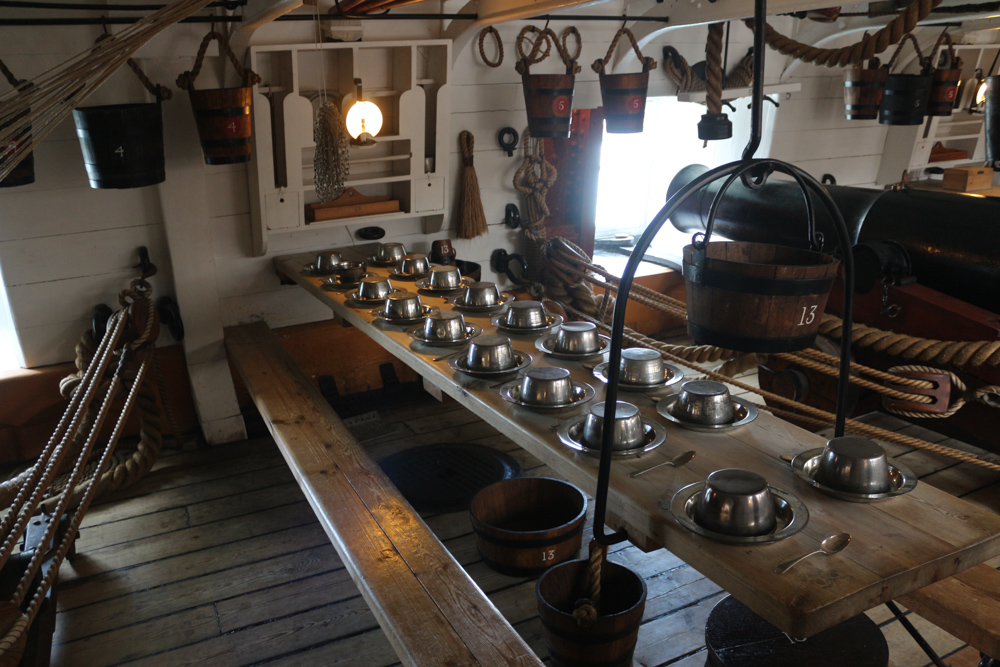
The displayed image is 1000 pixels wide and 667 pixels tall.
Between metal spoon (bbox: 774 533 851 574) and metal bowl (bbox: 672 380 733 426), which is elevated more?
metal bowl (bbox: 672 380 733 426)

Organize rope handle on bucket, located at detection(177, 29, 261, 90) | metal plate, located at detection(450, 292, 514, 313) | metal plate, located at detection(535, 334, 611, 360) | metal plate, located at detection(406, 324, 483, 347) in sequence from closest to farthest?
metal plate, located at detection(535, 334, 611, 360) → metal plate, located at detection(406, 324, 483, 347) → metal plate, located at detection(450, 292, 514, 313) → rope handle on bucket, located at detection(177, 29, 261, 90)

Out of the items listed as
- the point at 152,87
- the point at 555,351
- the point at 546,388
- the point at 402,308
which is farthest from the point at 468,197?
the point at 546,388

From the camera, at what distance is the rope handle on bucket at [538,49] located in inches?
152

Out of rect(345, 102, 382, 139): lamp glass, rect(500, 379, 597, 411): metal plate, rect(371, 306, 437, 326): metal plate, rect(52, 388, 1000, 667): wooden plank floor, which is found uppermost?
rect(345, 102, 382, 139): lamp glass

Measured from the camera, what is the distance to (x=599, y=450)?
176 centimetres

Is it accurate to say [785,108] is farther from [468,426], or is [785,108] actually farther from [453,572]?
[453,572]

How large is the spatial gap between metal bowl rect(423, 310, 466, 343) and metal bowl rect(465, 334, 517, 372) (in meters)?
0.22

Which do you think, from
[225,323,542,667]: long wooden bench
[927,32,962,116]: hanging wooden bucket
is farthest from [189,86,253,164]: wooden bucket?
[927,32,962,116]: hanging wooden bucket

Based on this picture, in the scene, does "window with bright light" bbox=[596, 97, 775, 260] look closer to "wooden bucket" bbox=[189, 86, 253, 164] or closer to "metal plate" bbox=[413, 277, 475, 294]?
"metal plate" bbox=[413, 277, 475, 294]

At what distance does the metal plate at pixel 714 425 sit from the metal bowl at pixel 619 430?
0.51ft

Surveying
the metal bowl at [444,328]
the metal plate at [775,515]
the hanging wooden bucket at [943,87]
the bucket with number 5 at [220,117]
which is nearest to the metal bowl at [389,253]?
the bucket with number 5 at [220,117]

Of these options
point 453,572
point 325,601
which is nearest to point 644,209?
point 325,601

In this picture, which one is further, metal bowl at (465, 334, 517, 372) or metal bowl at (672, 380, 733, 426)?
metal bowl at (465, 334, 517, 372)

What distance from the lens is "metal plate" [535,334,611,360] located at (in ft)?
7.75
